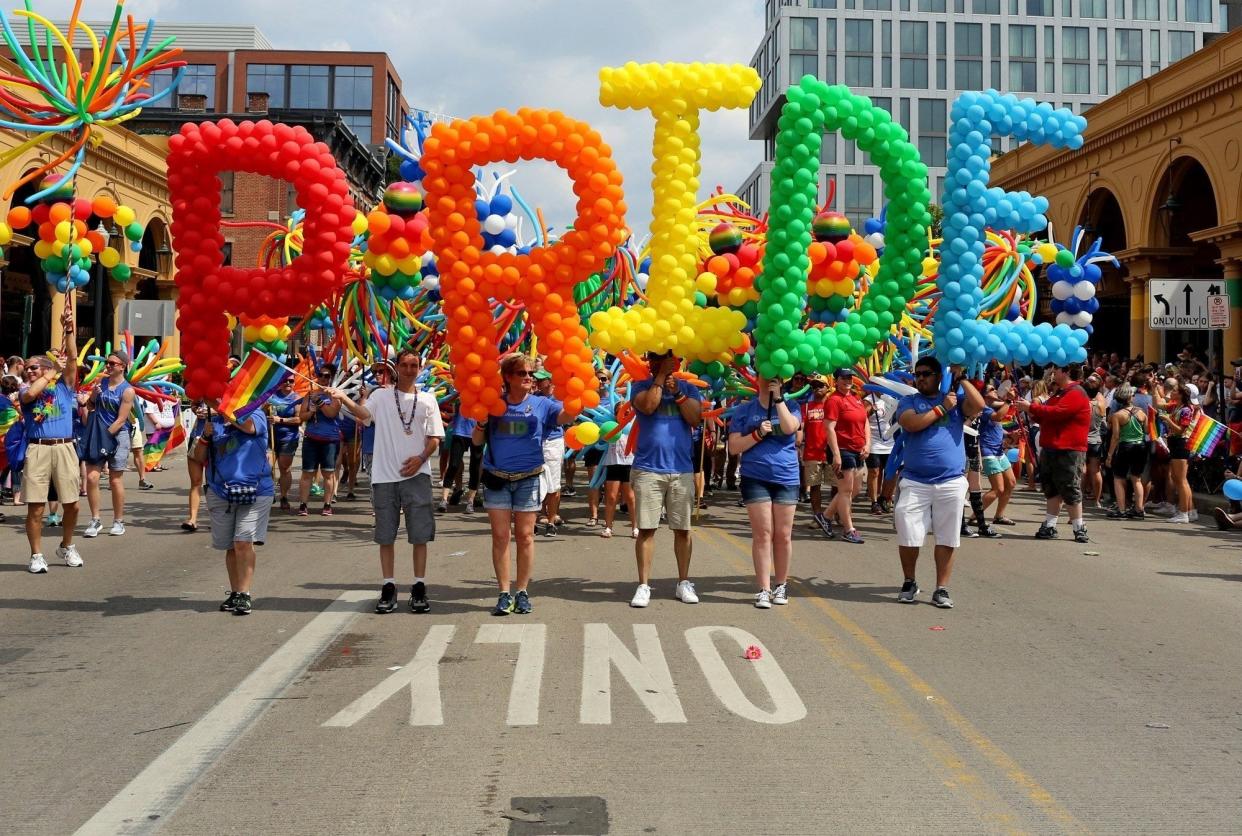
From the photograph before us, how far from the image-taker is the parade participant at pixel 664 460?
867cm

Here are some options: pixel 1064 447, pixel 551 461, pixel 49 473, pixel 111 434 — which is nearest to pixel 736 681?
pixel 551 461

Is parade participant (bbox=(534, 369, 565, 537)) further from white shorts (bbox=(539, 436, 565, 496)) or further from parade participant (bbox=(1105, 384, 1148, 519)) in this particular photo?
parade participant (bbox=(1105, 384, 1148, 519))

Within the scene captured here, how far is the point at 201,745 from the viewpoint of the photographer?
5211mm

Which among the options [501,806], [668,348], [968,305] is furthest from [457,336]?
[501,806]

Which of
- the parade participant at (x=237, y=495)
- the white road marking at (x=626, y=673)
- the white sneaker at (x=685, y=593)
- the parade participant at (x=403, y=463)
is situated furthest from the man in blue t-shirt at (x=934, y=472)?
the parade participant at (x=237, y=495)

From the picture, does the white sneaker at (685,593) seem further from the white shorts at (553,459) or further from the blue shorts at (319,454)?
the blue shorts at (319,454)

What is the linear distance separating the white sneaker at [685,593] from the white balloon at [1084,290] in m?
4.51

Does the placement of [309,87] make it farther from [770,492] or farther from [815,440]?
[770,492]

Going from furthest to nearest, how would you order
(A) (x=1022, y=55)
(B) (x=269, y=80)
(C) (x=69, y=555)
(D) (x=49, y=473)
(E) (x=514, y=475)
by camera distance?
(B) (x=269, y=80)
(A) (x=1022, y=55)
(C) (x=69, y=555)
(D) (x=49, y=473)
(E) (x=514, y=475)

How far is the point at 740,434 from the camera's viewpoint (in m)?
8.77

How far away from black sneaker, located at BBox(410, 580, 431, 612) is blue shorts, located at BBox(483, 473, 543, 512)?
73 centimetres

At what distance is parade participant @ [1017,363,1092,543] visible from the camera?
42.7 ft

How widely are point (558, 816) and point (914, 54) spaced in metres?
71.2

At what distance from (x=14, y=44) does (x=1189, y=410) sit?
13.4m
